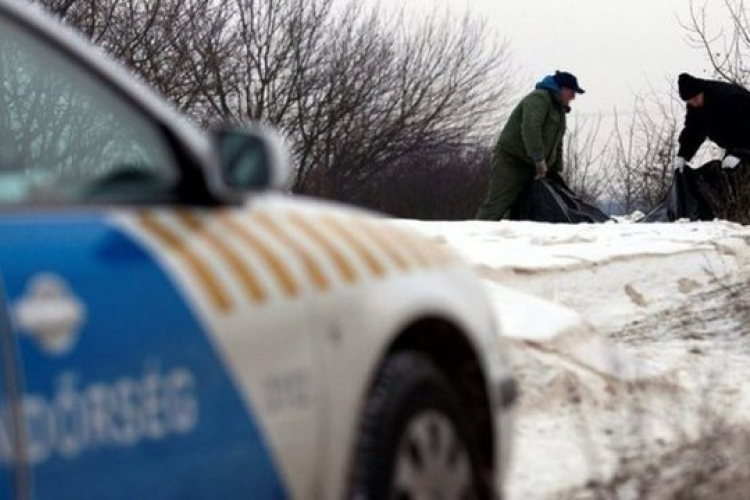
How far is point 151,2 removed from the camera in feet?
104

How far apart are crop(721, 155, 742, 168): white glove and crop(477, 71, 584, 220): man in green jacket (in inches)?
57.2

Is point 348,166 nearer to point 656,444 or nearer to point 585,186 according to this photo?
point 585,186

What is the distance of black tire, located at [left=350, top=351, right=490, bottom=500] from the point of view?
3939 millimetres

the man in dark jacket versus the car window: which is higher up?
the man in dark jacket

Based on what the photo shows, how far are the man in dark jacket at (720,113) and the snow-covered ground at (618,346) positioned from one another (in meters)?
2.06

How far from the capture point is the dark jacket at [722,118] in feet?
55.3

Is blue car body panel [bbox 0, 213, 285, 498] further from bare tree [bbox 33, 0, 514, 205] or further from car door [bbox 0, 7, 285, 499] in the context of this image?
bare tree [bbox 33, 0, 514, 205]

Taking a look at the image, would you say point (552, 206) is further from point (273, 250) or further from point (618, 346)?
point (273, 250)

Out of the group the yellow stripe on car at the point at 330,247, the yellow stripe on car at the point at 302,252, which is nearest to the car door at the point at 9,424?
the yellow stripe on car at the point at 302,252

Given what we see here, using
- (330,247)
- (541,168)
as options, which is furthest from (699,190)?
(330,247)

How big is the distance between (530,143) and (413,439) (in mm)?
13362

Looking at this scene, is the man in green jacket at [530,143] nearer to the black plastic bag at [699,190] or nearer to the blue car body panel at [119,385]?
the black plastic bag at [699,190]

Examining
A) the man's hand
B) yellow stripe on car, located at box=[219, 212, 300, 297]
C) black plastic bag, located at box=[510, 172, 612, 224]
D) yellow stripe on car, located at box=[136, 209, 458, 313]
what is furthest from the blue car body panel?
black plastic bag, located at box=[510, 172, 612, 224]

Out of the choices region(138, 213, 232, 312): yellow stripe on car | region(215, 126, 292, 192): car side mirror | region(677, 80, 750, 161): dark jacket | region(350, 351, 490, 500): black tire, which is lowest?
region(350, 351, 490, 500): black tire
